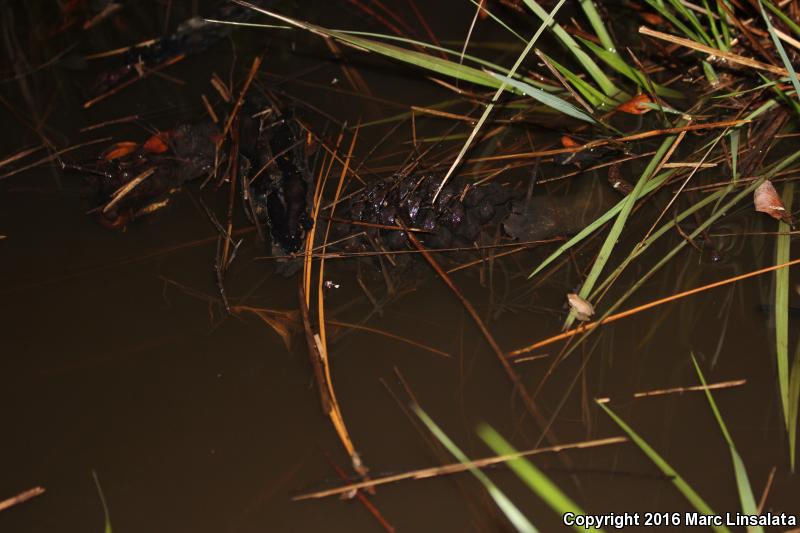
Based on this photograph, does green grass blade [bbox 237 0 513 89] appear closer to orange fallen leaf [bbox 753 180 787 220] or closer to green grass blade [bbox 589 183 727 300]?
green grass blade [bbox 589 183 727 300]

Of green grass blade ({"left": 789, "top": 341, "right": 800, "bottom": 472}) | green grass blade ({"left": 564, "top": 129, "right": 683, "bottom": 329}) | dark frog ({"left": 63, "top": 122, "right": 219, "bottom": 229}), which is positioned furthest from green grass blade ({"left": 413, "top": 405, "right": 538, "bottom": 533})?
dark frog ({"left": 63, "top": 122, "right": 219, "bottom": 229})

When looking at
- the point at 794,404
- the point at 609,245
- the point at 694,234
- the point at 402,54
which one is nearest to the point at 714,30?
the point at 694,234

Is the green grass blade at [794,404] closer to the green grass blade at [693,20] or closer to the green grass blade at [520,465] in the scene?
the green grass blade at [520,465]

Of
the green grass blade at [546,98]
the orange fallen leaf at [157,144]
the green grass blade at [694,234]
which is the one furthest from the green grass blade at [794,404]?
the orange fallen leaf at [157,144]

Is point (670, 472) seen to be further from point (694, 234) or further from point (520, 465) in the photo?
point (694, 234)

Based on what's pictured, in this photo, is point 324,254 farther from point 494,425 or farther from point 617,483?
point 617,483

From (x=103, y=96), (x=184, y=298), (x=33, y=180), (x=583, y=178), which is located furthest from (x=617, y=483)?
(x=103, y=96)
